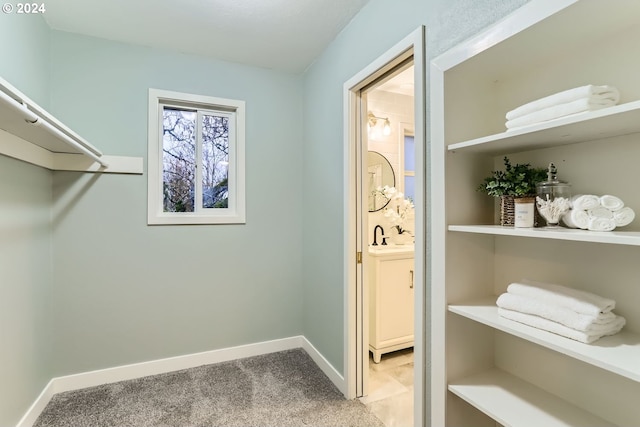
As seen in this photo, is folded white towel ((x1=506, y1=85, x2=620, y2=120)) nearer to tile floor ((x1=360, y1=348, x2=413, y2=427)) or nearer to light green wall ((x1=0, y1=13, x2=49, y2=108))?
tile floor ((x1=360, y1=348, x2=413, y2=427))

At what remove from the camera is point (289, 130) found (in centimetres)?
283

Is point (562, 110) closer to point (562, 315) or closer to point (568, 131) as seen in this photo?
point (568, 131)

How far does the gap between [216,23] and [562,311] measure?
2.42 meters

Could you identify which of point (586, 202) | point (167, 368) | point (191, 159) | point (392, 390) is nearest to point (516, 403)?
point (586, 202)

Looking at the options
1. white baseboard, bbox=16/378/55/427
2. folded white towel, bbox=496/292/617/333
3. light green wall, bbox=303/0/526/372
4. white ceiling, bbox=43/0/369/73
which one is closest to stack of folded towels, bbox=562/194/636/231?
folded white towel, bbox=496/292/617/333

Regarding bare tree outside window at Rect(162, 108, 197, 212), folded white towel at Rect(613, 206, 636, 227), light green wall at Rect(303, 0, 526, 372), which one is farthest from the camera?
Answer: bare tree outside window at Rect(162, 108, 197, 212)

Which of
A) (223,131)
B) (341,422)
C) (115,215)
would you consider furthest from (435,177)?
(115,215)

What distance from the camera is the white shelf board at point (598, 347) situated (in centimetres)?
75

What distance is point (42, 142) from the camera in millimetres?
1732

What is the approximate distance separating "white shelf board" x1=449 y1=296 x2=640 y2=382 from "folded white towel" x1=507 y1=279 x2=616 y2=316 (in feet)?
0.29

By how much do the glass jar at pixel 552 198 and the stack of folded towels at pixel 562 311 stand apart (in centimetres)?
22

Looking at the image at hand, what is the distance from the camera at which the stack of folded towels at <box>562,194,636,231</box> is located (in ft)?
2.79

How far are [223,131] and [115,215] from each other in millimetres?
1093

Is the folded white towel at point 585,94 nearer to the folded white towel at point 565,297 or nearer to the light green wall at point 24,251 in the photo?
the folded white towel at point 565,297
